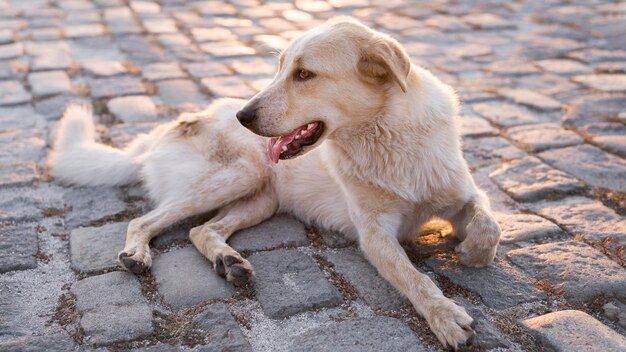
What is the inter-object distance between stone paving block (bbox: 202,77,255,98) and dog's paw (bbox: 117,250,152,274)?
2.66 m

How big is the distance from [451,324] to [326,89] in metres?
1.27

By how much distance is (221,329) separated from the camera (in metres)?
2.93

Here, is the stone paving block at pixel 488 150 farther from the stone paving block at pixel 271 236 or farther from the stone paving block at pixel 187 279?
the stone paving block at pixel 187 279

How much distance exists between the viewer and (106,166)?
4.43 meters

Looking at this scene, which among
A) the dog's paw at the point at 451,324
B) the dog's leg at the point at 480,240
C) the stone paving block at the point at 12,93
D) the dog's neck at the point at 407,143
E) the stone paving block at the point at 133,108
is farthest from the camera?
the stone paving block at the point at 12,93

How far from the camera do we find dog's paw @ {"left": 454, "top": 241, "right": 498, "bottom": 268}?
3352 mm

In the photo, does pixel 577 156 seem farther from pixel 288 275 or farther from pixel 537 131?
pixel 288 275

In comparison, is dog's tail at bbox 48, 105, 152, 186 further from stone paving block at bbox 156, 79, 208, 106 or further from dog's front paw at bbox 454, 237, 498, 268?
dog's front paw at bbox 454, 237, 498, 268

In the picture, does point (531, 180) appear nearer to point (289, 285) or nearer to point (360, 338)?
point (289, 285)

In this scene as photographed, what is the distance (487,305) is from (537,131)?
2442 millimetres

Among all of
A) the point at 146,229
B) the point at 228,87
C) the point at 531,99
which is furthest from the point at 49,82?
the point at 531,99

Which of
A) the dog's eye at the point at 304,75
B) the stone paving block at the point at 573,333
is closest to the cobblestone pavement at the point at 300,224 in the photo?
the stone paving block at the point at 573,333

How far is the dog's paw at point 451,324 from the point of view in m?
2.75

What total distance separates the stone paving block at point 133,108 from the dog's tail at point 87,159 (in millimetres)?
916
